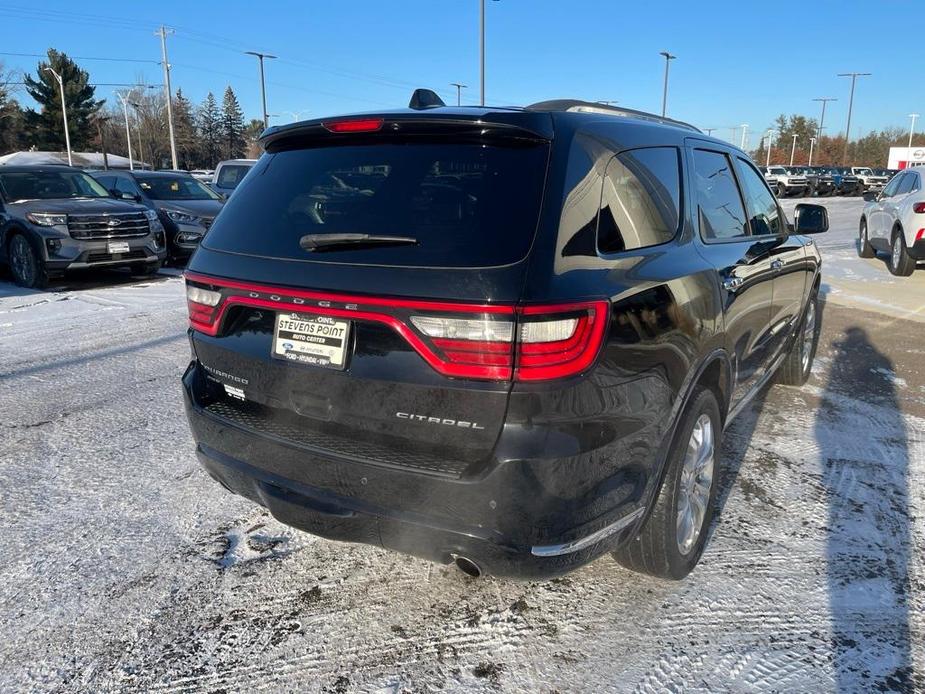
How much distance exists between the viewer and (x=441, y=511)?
6.75ft

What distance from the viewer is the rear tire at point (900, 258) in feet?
35.8

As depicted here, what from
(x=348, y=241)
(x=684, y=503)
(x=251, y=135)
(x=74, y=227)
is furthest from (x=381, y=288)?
(x=251, y=135)

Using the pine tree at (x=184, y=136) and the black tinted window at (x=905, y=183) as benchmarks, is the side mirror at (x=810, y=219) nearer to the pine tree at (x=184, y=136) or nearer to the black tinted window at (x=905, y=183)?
the black tinted window at (x=905, y=183)

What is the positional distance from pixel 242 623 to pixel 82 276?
9.86 metres

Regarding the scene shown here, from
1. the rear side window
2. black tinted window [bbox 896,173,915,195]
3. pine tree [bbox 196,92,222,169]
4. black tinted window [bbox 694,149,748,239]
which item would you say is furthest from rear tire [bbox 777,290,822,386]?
pine tree [bbox 196,92,222,169]

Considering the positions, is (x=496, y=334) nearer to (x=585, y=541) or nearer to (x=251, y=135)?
(x=585, y=541)

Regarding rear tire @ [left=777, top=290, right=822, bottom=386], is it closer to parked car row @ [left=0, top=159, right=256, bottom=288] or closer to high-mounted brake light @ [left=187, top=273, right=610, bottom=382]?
high-mounted brake light @ [left=187, top=273, right=610, bottom=382]

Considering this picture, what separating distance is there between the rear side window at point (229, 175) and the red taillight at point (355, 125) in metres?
14.2

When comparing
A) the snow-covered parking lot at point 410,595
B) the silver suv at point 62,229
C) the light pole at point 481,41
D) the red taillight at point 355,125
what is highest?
the light pole at point 481,41

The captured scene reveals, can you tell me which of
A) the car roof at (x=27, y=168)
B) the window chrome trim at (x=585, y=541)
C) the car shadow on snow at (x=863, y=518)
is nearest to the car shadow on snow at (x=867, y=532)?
the car shadow on snow at (x=863, y=518)

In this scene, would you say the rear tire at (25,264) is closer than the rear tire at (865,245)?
Yes

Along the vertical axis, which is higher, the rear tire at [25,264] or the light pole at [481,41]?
the light pole at [481,41]

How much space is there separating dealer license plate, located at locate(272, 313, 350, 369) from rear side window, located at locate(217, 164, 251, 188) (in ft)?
47.7

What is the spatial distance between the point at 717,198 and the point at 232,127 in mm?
115229
